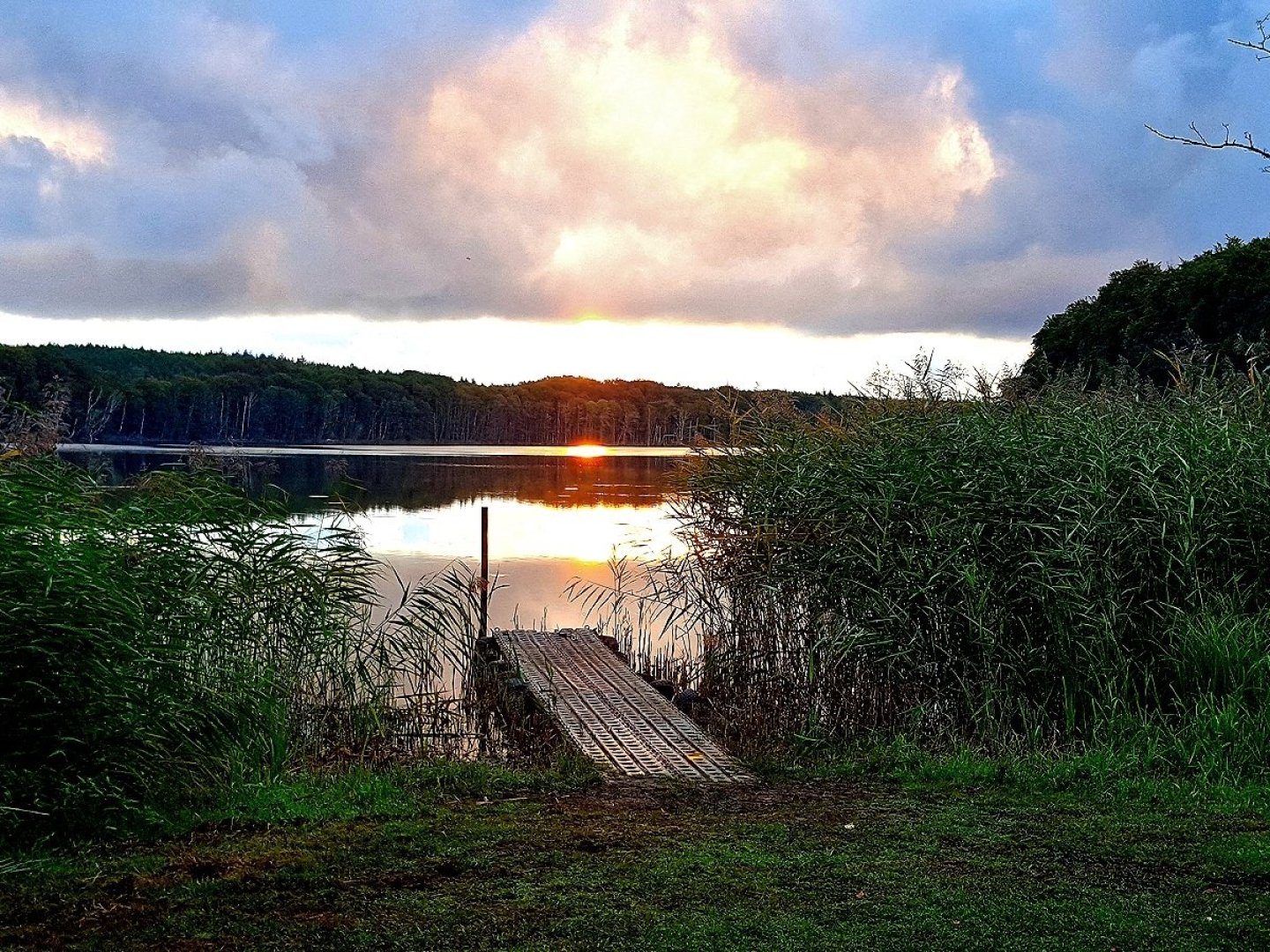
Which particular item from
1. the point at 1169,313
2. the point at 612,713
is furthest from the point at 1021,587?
the point at 1169,313

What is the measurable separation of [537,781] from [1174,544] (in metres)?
4.43

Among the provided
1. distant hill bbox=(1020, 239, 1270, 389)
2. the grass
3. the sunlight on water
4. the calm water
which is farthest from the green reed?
distant hill bbox=(1020, 239, 1270, 389)

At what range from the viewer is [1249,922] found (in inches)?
156

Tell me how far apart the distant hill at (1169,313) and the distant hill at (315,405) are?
3201cm

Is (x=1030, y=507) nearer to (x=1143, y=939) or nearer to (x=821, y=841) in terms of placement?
(x=821, y=841)

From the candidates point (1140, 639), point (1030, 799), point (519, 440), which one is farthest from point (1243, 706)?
point (519, 440)

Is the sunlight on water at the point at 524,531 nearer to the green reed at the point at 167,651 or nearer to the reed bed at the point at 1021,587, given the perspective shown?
the reed bed at the point at 1021,587

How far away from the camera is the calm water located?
17.0 metres

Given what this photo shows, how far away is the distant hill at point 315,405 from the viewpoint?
198 ft

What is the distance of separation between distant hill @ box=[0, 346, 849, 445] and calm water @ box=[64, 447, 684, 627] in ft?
19.2

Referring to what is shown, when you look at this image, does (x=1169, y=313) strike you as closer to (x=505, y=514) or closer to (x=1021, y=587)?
(x=505, y=514)

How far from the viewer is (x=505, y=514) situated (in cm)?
3203

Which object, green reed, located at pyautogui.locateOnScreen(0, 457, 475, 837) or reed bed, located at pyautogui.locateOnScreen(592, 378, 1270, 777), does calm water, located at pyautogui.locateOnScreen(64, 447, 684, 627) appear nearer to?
green reed, located at pyautogui.locateOnScreen(0, 457, 475, 837)

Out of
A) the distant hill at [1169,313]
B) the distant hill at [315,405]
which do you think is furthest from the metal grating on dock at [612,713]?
the distant hill at [315,405]
